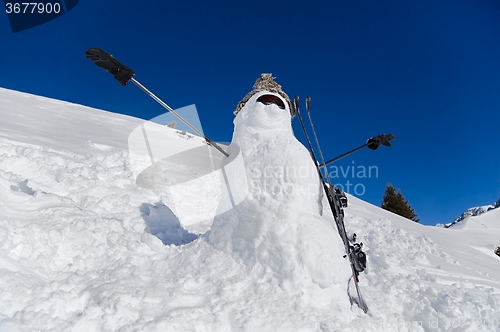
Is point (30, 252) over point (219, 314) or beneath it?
over

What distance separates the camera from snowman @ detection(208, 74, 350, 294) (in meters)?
3.27

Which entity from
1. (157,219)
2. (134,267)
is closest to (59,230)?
(134,267)

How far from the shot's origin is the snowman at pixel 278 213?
3.27 m

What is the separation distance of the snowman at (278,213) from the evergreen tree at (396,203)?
23093 millimetres

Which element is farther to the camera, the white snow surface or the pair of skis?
the pair of skis

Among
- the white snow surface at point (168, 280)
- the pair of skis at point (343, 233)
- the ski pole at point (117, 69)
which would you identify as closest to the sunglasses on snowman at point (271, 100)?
the pair of skis at point (343, 233)

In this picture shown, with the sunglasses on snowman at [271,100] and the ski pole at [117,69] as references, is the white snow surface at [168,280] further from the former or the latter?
the ski pole at [117,69]

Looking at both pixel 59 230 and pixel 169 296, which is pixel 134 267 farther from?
pixel 59 230

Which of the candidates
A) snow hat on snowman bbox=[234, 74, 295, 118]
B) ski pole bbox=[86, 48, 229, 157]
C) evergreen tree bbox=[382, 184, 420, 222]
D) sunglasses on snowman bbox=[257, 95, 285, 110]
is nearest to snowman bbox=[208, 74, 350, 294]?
sunglasses on snowman bbox=[257, 95, 285, 110]

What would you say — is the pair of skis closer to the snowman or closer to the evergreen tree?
the snowman

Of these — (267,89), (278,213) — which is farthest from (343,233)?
(267,89)

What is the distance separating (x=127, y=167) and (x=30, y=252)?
4.62 metres

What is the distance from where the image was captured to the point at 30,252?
298cm

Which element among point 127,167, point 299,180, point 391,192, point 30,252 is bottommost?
point 391,192
